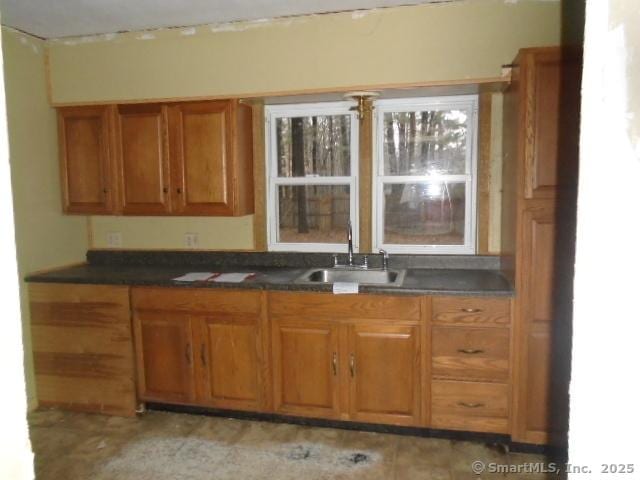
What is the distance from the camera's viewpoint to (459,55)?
279 centimetres

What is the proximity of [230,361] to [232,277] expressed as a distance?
19.4 inches

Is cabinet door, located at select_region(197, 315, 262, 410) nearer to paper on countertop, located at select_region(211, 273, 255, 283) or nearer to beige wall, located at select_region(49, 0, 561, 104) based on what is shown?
paper on countertop, located at select_region(211, 273, 255, 283)

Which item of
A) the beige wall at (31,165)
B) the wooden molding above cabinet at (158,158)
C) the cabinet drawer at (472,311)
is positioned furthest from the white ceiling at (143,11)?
the cabinet drawer at (472,311)

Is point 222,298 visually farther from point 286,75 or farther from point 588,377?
point 588,377

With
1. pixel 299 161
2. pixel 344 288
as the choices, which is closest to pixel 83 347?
pixel 344 288

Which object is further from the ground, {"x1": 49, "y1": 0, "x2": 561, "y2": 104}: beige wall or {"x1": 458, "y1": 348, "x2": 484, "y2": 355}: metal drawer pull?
{"x1": 49, "y1": 0, "x2": 561, "y2": 104}: beige wall

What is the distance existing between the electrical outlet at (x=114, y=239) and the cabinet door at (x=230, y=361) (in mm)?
1118

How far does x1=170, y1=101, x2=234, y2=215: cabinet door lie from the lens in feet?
10.1

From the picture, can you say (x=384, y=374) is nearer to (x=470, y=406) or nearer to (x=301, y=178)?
(x=470, y=406)

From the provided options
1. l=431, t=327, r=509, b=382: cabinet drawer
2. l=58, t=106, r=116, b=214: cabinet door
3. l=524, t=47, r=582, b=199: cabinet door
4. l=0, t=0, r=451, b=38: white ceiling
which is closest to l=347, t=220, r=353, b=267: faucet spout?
l=431, t=327, r=509, b=382: cabinet drawer

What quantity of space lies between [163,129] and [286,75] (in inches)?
33.7

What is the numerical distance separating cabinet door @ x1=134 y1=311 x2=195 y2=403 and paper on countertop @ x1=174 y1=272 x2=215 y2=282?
0.21 meters

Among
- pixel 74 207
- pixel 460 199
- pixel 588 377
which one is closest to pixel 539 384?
pixel 460 199

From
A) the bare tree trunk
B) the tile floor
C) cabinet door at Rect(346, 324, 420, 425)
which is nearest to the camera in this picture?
the tile floor
